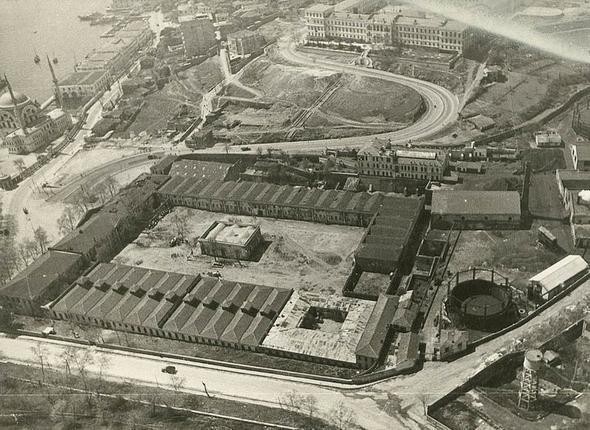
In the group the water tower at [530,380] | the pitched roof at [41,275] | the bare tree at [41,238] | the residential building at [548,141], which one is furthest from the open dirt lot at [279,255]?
the residential building at [548,141]

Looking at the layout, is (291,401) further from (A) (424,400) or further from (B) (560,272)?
(B) (560,272)

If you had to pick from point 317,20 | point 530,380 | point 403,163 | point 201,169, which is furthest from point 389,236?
point 317,20

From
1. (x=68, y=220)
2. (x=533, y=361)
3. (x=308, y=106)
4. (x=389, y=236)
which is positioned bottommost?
(x=389, y=236)

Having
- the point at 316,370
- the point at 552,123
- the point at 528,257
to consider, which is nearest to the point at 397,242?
the point at 528,257

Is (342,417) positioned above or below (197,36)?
below

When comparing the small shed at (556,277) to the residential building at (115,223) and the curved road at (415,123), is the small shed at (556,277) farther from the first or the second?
the residential building at (115,223)

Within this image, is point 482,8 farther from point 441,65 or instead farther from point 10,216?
point 10,216
